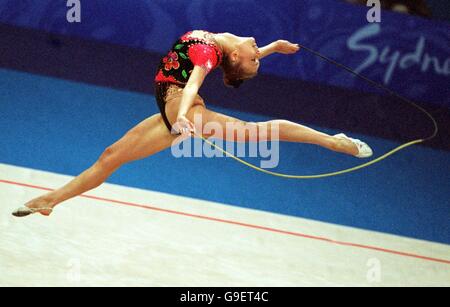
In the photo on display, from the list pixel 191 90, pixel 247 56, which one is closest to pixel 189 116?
pixel 191 90

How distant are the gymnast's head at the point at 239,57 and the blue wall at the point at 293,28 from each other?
9.62 ft

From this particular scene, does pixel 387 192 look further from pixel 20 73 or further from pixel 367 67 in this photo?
pixel 20 73

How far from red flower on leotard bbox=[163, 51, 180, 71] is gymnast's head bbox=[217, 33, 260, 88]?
0.26 m

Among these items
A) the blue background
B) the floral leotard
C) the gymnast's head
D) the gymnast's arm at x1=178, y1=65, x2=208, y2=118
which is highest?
the blue background

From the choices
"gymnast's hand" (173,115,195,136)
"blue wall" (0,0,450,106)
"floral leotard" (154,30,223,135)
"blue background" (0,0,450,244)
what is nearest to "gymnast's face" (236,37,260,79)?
"floral leotard" (154,30,223,135)

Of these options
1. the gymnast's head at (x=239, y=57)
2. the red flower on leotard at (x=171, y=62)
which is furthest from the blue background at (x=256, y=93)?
the red flower on leotard at (x=171, y=62)

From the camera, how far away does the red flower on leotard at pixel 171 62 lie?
4125mm

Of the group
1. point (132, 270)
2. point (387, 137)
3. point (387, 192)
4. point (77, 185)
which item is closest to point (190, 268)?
point (132, 270)

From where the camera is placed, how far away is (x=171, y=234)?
4641mm

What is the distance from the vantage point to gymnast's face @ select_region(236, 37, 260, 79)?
13.9 feet

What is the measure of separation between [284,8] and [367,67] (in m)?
0.91

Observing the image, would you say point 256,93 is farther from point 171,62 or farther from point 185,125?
point 185,125

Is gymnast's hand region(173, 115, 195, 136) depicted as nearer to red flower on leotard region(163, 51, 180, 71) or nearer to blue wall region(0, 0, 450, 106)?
red flower on leotard region(163, 51, 180, 71)

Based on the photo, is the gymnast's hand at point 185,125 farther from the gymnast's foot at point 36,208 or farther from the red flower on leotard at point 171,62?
the gymnast's foot at point 36,208
